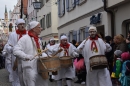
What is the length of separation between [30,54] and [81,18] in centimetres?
1360

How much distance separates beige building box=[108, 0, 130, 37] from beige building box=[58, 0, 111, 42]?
2.02 feet

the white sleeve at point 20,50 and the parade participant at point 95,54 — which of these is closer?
the white sleeve at point 20,50

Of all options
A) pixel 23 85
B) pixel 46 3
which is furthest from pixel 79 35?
pixel 46 3

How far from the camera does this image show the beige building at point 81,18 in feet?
53.8

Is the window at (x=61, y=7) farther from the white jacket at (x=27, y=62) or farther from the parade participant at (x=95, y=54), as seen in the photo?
the white jacket at (x=27, y=62)

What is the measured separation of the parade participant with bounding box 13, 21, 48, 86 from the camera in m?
7.13

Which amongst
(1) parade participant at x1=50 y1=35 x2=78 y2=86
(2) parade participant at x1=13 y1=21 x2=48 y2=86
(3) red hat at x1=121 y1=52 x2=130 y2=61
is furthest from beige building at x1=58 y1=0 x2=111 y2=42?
(2) parade participant at x1=13 y1=21 x2=48 y2=86

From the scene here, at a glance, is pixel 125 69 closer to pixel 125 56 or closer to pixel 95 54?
pixel 125 56

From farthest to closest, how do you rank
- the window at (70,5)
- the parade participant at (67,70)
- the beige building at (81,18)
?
the window at (70,5) → the beige building at (81,18) → the parade participant at (67,70)

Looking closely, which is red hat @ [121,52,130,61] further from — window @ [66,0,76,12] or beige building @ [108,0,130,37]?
window @ [66,0,76,12]

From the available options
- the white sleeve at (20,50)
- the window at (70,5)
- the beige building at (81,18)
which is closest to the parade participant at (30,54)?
the white sleeve at (20,50)

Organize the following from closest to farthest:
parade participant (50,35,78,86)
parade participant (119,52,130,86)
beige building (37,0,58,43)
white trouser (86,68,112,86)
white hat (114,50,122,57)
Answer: white trouser (86,68,112,86) < parade participant (119,52,130,86) < white hat (114,50,122,57) < parade participant (50,35,78,86) < beige building (37,0,58,43)

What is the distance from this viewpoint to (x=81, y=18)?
20656 millimetres

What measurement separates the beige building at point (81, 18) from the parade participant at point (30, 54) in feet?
26.2
